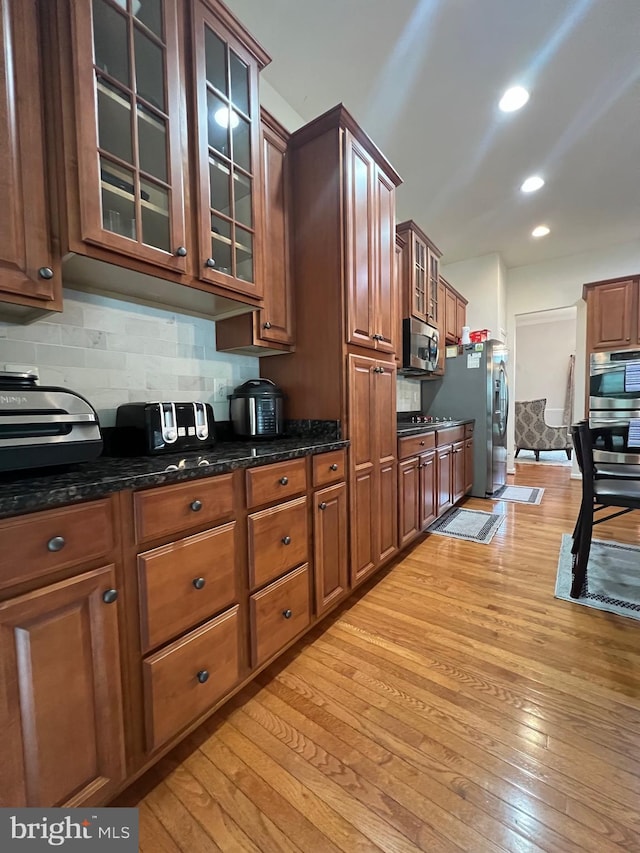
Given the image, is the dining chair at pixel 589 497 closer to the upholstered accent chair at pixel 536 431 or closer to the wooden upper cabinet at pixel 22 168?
the wooden upper cabinet at pixel 22 168

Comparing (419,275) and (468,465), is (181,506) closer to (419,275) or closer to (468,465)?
(419,275)

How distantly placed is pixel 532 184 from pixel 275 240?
10.2 feet

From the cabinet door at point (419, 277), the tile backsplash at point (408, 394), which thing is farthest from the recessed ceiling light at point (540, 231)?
the tile backsplash at point (408, 394)

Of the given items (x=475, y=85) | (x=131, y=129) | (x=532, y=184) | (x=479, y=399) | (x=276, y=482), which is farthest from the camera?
(x=479, y=399)

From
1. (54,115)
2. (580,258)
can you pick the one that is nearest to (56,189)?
(54,115)

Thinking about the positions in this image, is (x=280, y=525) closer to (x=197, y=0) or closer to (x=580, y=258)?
(x=197, y=0)

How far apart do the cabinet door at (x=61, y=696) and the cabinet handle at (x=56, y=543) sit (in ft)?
0.29

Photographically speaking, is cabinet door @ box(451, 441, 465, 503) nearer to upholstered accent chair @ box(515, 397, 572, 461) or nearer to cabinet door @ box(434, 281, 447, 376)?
cabinet door @ box(434, 281, 447, 376)

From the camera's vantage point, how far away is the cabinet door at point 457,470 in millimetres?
3414

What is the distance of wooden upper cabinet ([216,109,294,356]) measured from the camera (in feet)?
5.70

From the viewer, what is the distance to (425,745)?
3.70ft

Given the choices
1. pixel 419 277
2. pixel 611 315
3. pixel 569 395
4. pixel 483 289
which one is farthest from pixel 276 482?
pixel 569 395

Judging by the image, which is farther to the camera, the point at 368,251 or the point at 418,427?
the point at 418,427

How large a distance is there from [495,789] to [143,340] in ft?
6.52
